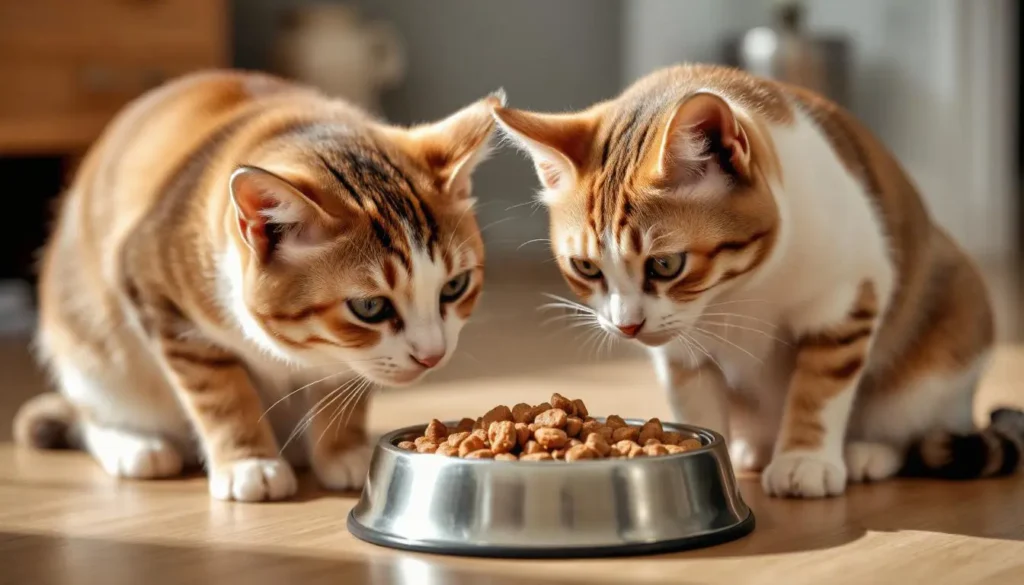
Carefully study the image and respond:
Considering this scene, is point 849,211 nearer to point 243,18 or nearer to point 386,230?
point 386,230

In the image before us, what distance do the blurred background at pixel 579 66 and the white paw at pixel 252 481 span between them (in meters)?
1.89

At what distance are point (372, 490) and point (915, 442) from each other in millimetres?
802

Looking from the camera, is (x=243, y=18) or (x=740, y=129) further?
(x=243, y=18)

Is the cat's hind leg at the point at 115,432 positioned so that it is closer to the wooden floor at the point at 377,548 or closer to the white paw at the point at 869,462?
the wooden floor at the point at 377,548

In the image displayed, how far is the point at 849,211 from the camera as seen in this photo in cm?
171

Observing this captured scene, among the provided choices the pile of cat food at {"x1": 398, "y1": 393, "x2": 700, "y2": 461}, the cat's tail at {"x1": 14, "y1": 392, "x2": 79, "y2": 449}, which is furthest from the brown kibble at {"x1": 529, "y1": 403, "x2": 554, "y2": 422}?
the cat's tail at {"x1": 14, "y1": 392, "x2": 79, "y2": 449}

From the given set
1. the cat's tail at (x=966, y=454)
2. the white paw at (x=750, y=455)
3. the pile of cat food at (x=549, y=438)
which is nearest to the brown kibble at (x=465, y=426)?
the pile of cat food at (x=549, y=438)

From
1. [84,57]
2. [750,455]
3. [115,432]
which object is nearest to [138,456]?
[115,432]

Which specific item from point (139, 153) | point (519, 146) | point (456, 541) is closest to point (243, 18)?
point (139, 153)

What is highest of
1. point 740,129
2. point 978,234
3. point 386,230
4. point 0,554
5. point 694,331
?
point 740,129

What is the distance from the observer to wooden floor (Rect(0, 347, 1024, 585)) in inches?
54.4

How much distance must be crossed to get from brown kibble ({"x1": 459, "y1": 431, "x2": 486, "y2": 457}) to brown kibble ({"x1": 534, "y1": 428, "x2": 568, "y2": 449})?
67 millimetres

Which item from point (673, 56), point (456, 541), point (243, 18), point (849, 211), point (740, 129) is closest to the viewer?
point (456, 541)

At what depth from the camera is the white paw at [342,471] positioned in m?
1.86
